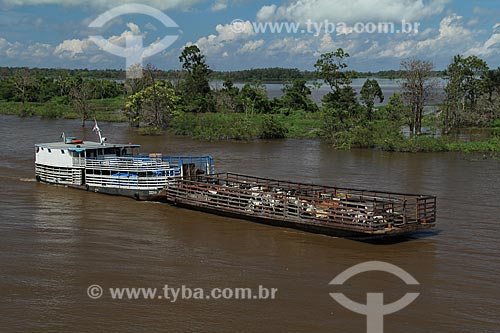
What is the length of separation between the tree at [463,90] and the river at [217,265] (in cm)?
2338

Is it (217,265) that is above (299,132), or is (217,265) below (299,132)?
below

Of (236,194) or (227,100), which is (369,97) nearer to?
(227,100)

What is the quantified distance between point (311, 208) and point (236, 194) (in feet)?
9.32

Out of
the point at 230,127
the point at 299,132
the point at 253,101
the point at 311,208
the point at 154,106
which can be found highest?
the point at 253,101

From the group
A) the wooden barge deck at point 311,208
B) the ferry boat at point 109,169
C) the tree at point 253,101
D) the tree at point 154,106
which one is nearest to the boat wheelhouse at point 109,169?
the ferry boat at point 109,169

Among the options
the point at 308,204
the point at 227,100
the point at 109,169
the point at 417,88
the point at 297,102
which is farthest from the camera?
the point at 297,102

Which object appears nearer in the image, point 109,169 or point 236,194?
point 236,194

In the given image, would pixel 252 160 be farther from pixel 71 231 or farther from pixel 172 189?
pixel 71 231

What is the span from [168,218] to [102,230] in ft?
8.48

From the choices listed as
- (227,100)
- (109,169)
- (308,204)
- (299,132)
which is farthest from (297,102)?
(308,204)

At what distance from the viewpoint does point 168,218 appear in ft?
69.4

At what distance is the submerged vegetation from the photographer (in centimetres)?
4234

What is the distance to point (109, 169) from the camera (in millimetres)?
24797

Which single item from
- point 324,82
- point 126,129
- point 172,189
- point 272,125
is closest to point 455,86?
point 324,82
